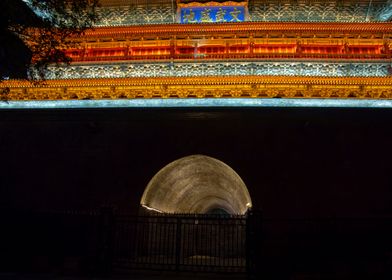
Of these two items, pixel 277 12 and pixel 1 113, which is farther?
pixel 277 12

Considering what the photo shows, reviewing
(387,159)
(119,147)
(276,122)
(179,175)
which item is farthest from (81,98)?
(387,159)

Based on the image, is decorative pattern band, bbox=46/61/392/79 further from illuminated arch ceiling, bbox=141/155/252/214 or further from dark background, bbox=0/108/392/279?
illuminated arch ceiling, bbox=141/155/252/214

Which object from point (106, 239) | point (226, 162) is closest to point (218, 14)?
point (226, 162)

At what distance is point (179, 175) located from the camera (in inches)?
494

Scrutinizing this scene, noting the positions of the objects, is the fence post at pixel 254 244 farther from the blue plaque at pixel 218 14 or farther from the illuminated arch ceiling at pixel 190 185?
the blue plaque at pixel 218 14

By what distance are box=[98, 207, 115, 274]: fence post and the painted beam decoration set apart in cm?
828

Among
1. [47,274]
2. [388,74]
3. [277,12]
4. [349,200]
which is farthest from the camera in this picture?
[277,12]

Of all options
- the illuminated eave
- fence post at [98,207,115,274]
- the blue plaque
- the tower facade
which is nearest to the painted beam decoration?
the blue plaque

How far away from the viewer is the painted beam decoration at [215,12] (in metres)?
13.3

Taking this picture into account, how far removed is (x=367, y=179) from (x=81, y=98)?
370 inches

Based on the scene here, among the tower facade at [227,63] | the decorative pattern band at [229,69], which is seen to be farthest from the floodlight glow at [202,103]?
the decorative pattern band at [229,69]

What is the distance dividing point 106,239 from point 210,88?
5.45m

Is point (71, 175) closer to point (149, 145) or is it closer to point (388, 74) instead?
point (149, 145)

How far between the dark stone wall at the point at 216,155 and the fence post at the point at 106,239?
79.2 inches
